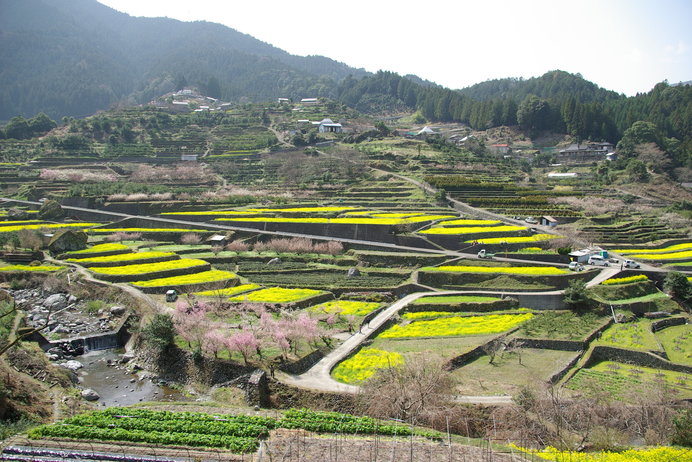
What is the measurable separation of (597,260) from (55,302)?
3847 centimetres

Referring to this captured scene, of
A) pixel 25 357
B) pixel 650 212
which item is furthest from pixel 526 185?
pixel 25 357

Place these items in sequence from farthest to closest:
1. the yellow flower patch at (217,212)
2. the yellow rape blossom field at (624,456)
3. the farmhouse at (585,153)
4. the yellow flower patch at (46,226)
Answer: the farmhouse at (585,153) < the yellow flower patch at (217,212) < the yellow flower patch at (46,226) < the yellow rape blossom field at (624,456)

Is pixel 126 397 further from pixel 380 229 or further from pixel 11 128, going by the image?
pixel 11 128

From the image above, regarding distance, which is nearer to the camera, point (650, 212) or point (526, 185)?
point (650, 212)

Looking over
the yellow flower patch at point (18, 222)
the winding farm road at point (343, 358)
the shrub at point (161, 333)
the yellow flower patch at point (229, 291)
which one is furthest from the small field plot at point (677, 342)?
the yellow flower patch at point (18, 222)

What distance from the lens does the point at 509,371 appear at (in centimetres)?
2344

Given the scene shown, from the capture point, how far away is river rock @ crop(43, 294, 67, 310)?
32219mm

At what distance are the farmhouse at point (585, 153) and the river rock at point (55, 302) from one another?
72378 mm

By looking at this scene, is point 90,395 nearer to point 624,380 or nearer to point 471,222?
point 624,380

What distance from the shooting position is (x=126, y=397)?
75.5 ft

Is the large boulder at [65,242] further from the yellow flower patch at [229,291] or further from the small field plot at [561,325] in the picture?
the small field plot at [561,325]

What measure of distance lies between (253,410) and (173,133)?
83541mm

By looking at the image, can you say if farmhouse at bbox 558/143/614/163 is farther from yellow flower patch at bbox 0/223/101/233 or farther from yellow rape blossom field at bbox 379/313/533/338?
yellow flower patch at bbox 0/223/101/233

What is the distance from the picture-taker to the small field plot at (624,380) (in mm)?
21688
